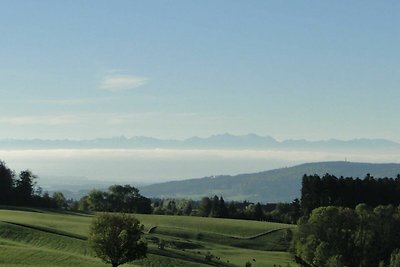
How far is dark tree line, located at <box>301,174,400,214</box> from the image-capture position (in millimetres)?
158125

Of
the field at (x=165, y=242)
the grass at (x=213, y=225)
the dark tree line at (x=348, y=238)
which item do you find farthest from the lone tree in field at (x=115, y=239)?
the grass at (x=213, y=225)

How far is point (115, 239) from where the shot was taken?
2940 inches

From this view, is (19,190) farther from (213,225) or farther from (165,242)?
(165,242)

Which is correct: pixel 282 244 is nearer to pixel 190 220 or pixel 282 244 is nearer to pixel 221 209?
pixel 190 220

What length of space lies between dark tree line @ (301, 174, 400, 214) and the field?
17190 mm

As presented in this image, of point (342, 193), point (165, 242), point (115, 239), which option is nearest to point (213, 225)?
point (165, 242)

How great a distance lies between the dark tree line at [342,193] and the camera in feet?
519

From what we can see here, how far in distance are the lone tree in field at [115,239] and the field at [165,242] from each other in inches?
111

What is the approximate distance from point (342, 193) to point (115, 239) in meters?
Answer: 95.9

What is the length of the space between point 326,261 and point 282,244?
26598 mm

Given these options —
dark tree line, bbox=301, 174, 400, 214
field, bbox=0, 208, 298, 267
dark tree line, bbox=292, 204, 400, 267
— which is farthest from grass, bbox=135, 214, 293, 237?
dark tree line, bbox=292, 204, 400, 267

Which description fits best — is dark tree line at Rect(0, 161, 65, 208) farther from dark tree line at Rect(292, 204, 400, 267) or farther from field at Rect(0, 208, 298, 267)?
dark tree line at Rect(292, 204, 400, 267)

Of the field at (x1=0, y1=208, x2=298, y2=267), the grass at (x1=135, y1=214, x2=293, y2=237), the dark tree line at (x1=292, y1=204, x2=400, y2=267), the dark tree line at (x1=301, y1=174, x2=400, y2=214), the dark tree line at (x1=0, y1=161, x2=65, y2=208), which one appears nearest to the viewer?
the field at (x1=0, y1=208, x2=298, y2=267)

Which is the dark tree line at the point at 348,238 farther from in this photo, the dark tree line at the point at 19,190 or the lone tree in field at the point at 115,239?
the dark tree line at the point at 19,190
